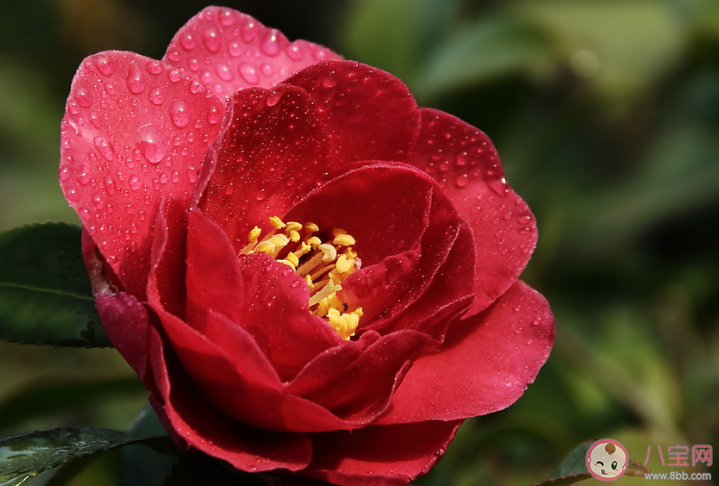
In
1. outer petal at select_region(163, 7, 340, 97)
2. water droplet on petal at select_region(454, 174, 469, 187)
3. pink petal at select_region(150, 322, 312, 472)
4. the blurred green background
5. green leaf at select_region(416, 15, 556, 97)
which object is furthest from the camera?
green leaf at select_region(416, 15, 556, 97)

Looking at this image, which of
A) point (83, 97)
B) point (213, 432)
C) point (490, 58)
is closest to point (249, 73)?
point (83, 97)

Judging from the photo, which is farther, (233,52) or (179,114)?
(233,52)

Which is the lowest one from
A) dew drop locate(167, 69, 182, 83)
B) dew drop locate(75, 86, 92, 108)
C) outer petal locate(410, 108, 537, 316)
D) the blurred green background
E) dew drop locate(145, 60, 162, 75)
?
the blurred green background

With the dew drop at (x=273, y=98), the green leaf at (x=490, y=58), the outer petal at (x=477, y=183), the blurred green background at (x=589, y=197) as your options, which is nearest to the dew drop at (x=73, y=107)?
the dew drop at (x=273, y=98)

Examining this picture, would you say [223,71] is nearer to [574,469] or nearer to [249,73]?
[249,73]

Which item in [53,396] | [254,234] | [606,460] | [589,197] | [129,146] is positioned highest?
[129,146]

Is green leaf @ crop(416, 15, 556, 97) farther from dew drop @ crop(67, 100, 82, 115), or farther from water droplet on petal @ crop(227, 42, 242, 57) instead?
dew drop @ crop(67, 100, 82, 115)

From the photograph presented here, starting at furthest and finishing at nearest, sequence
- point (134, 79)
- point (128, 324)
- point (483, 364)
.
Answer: point (483, 364) → point (134, 79) → point (128, 324)

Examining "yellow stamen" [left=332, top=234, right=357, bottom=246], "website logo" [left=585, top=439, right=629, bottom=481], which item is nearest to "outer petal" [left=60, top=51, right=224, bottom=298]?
"yellow stamen" [left=332, top=234, right=357, bottom=246]
